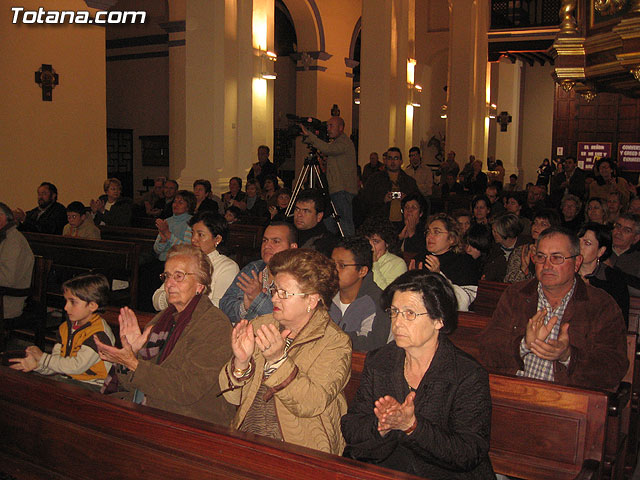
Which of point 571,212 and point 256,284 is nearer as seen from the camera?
point 256,284

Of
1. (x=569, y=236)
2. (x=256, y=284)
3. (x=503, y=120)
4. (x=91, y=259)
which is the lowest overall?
(x=91, y=259)

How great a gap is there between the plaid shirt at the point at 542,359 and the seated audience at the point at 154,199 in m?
6.60

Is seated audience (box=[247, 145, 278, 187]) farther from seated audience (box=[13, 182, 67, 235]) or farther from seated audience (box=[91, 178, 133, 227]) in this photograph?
seated audience (box=[13, 182, 67, 235])

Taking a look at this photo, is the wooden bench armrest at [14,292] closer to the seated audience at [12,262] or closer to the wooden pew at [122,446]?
the seated audience at [12,262]

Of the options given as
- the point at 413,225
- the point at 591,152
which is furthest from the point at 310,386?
the point at 591,152

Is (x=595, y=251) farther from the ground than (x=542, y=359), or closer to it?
farther from the ground

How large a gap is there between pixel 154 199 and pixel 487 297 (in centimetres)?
622

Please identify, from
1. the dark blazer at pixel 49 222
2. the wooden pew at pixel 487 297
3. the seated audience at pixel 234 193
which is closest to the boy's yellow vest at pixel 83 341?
the wooden pew at pixel 487 297

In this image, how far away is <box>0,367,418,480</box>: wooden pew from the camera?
216cm

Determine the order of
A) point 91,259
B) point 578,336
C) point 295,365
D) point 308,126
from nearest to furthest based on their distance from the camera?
1. point 295,365
2. point 578,336
3. point 91,259
4. point 308,126

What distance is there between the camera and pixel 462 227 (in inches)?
243

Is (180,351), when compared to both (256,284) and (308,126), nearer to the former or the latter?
Answer: (256,284)

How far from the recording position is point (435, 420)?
2.33m

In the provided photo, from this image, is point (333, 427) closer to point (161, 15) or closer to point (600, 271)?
point (600, 271)
